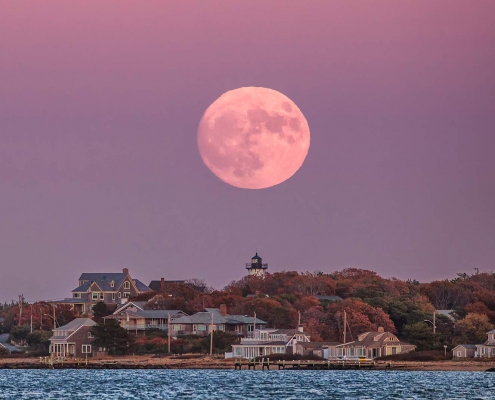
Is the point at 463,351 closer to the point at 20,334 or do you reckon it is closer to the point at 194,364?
the point at 194,364

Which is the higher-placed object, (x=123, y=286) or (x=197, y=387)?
(x=123, y=286)

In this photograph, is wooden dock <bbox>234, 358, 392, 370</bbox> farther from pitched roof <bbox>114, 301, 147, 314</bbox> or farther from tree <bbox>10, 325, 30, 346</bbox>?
tree <bbox>10, 325, 30, 346</bbox>

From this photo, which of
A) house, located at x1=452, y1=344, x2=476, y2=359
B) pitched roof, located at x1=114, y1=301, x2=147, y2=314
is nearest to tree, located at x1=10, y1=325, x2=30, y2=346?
pitched roof, located at x1=114, y1=301, x2=147, y2=314

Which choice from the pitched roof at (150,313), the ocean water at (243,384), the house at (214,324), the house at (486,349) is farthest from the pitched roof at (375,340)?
the pitched roof at (150,313)

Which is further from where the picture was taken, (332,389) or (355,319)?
(355,319)

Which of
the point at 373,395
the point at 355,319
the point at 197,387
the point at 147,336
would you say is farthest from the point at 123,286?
the point at 373,395

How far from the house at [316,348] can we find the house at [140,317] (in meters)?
22.2

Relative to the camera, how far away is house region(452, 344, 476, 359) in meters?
118

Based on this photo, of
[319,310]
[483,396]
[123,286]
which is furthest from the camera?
[123,286]

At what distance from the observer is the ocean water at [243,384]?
8025 cm

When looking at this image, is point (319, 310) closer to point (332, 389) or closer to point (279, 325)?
point (279, 325)

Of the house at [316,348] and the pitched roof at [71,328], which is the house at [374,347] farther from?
the pitched roof at [71,328]

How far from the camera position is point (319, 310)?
14600cm

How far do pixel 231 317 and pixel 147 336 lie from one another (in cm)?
1167
